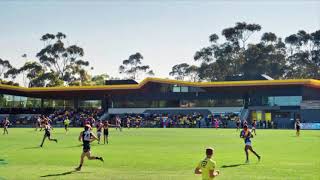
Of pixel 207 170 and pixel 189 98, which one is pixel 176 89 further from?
pixel 207 170

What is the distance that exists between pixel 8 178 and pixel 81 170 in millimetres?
3307

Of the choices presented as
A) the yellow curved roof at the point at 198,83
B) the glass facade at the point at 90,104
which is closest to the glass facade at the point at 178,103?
the yellow curved roof at the point at 198,83

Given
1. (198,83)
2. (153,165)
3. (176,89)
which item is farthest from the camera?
(176,89)

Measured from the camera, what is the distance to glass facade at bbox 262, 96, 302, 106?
8100cm

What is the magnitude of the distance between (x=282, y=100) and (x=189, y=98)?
51.6 ft

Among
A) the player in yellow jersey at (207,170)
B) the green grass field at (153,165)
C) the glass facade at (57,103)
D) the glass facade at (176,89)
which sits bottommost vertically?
the green grass field at (153,165)

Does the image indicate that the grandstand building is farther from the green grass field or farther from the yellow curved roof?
the green grass field

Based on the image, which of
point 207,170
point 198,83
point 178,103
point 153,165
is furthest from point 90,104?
point 207,170

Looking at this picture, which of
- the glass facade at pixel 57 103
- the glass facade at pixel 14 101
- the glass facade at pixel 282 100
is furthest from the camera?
the glass facade at pixel 57 103

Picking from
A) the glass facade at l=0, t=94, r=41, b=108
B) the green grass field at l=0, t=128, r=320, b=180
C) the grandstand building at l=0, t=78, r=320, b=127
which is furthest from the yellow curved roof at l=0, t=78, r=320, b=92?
the green grass field at l=0, t=128, r=320, b=180

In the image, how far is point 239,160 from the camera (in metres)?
24.2

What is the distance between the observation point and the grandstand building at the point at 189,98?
80688 mm

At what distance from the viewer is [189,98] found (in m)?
89.2

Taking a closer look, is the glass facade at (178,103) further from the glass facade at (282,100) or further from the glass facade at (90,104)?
the glass facade at (90,104)
